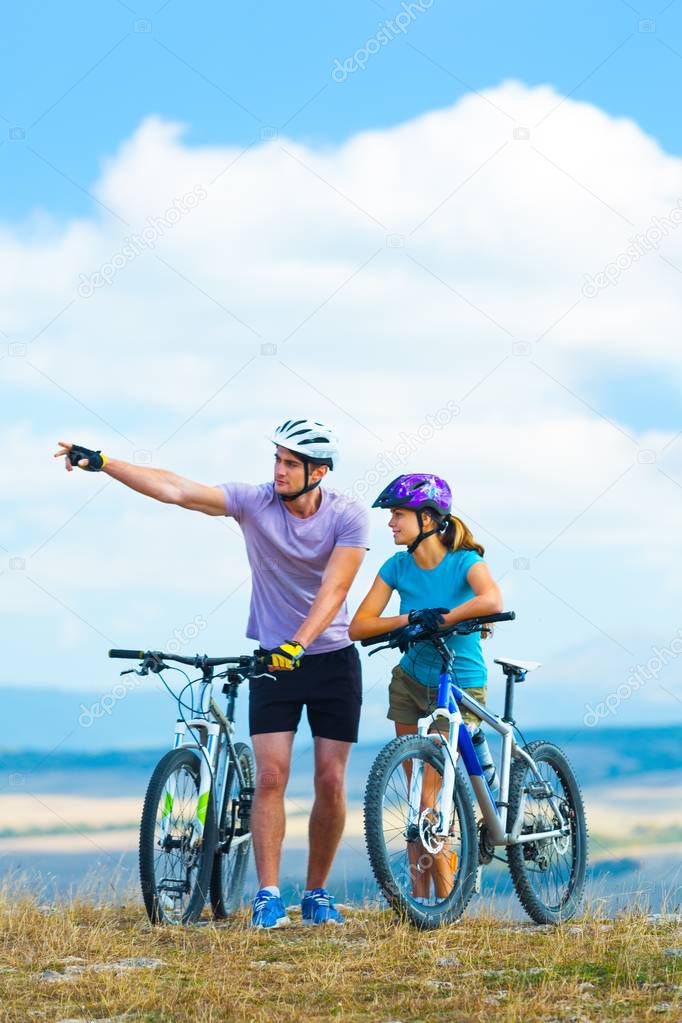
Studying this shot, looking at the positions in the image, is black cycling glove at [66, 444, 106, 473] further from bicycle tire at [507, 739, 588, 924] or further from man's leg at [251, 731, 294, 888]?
bicycle tire at [507, 739, 588, 924]

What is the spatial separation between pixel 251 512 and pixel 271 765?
1380 mm

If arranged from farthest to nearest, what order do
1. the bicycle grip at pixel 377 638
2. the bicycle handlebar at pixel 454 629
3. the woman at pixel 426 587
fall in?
the woman at pixel 426 587
the bicycle grip at pixel 377 638
the bicycle handlebar at pixel 454 629

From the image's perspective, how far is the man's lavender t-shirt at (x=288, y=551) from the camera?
7.44 meters

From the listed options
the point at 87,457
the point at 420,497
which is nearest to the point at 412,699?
the point at 420,497

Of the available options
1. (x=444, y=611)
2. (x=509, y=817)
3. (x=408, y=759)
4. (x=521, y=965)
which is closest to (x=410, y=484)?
(x=444, y=611)

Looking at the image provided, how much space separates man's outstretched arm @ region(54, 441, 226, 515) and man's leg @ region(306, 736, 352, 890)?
143 centimetres

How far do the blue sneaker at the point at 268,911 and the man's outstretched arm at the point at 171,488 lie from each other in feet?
6.86

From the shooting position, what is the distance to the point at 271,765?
7.29m

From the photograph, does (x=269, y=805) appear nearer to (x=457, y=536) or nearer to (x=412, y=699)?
(x=412, y=699)

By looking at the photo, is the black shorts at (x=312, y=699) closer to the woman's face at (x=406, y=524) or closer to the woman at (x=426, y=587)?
the woman at (x=426, y=587)

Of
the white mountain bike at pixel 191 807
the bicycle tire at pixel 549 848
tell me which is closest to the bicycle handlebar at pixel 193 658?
the white mountain bike at pixel 191 807

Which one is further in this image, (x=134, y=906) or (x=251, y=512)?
(x=134, y=906)

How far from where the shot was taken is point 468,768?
709 cm

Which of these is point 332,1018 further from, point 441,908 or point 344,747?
point 344,747
